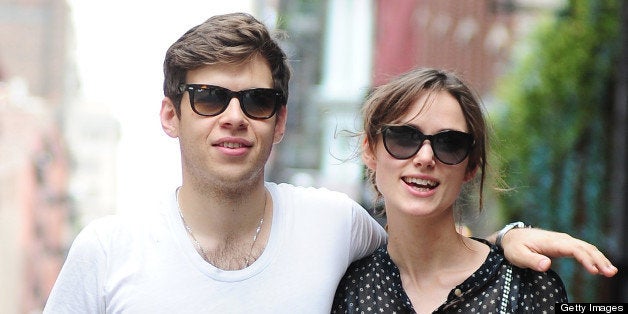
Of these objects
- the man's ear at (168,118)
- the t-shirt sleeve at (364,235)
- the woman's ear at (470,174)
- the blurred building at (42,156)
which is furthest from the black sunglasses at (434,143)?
the blurred building at (42,156)

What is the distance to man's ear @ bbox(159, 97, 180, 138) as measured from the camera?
3482 millimetres

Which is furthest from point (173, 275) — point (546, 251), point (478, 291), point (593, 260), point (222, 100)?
point (593, 260)

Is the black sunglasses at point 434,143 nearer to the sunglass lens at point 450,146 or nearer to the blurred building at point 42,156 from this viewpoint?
the sunglass lens at point 450,146

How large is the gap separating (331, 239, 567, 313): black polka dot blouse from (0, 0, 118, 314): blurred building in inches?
641

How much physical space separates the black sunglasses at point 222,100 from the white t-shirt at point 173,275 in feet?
1.28

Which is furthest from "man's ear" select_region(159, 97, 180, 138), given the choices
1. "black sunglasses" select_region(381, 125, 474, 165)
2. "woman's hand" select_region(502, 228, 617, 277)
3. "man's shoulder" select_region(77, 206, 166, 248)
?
"woman's hand" select_region(502, 228, 617, 277)

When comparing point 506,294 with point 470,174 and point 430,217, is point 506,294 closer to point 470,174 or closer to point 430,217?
point 430,217

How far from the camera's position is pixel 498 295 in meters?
3.14

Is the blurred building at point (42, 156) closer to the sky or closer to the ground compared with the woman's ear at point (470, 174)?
closer to the ground

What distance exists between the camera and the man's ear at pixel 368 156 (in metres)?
3.48

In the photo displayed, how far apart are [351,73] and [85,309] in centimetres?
3991

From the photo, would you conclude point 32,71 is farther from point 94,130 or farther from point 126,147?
point 126,147

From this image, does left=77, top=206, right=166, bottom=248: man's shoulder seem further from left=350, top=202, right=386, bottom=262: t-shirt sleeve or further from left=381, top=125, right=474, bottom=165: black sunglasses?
left=381, top=125, right=474, bottom=165: black sunglasses

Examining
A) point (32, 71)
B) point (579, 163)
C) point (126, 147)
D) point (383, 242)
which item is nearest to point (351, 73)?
point (32, 71)
